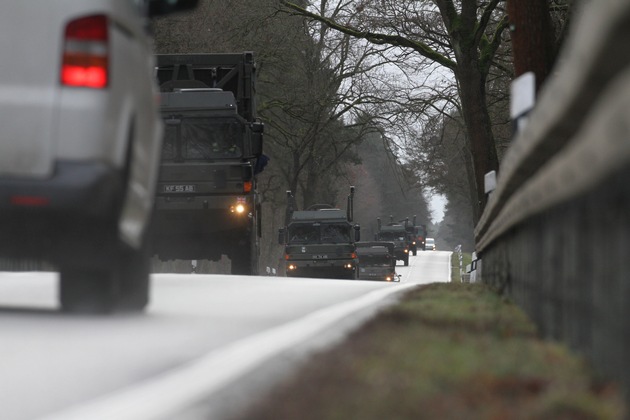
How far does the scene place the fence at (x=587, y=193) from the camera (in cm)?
378

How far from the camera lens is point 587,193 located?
A: 16.1 feet

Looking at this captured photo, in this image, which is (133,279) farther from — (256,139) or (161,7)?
(256,139)

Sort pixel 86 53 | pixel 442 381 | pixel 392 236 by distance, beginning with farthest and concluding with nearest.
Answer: pixel 392 236 → pixel 86 53 → pixel 442 381

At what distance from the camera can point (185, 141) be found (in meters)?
24.7

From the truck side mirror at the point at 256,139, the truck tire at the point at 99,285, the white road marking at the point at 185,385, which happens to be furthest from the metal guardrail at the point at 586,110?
the truck side mirror at the point at 256,139

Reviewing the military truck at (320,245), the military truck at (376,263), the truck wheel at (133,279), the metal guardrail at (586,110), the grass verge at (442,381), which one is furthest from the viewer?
the military truck at (376,263)

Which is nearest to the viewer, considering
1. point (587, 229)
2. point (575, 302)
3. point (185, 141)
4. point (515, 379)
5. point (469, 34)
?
point (515, 379)

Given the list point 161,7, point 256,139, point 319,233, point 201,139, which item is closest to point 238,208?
point 256,139

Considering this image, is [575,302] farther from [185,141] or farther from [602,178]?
[185,141]

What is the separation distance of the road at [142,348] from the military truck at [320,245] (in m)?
31.9

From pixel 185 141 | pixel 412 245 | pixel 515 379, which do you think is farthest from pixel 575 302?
pixel 412 245

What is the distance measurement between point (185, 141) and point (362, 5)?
35.8 ft

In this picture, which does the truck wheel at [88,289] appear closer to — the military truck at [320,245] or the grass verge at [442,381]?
the grass verge at [442,381]

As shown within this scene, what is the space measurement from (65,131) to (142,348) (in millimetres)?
1382
